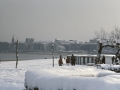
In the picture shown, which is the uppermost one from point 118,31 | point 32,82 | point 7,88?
point 118,31

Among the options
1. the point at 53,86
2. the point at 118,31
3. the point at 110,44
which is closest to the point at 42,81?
the point at 53,86

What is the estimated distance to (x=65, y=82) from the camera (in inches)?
298

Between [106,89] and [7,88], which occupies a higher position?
[106,89]

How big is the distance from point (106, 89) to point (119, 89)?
0.36m

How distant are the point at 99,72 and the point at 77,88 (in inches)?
137

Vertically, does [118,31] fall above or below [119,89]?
above

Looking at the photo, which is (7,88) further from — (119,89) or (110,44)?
(110,44)

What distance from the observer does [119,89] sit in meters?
6.80

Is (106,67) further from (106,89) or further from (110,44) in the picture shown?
(106,89)

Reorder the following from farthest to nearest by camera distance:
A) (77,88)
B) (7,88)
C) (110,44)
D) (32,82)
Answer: (110,44) < (7,88) < (32,82) < (77,88)

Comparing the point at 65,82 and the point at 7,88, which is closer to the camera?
the point at 65,82

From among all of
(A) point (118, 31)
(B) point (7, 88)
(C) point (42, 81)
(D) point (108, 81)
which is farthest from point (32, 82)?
(A) point (118, 31)

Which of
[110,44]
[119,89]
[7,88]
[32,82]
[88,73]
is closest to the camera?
[119,89]

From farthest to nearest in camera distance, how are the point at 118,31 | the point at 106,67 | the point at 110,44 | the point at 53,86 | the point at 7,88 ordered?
the point at 118,31
the point at 110,44
the point at 106,67
the point at 7,88
the point at 53,86
